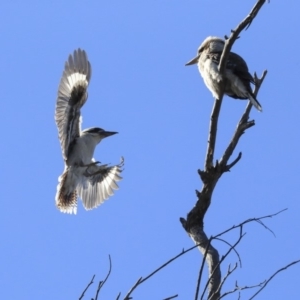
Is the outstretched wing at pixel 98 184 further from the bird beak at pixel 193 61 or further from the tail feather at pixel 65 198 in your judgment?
the bird beak at pixel 193 61

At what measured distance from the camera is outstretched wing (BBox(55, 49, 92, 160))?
7840 mm

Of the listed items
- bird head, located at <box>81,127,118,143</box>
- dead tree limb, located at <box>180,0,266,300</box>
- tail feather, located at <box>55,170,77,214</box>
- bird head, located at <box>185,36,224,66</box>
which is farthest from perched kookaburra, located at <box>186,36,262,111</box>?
tail feather, located at <box>55,170,77,214</box>

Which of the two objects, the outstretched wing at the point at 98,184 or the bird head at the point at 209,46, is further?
the outstretched wing at the point at 98,184

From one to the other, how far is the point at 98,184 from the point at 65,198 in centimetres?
48

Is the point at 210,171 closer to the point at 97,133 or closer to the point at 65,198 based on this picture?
the point at 65,198

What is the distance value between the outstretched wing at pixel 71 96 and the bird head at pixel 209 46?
1050 millimetres

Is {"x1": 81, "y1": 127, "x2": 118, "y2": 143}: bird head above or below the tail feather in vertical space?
above

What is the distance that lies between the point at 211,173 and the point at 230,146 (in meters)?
0.22

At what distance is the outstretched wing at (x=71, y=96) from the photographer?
309 inches

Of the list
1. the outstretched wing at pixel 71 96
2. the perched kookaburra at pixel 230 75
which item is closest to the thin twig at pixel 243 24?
the perched kookaburra at pixel 230 75

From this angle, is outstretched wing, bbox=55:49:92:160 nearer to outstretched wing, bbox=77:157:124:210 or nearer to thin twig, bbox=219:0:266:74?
outstretched wing, bbox=77:157:124:210

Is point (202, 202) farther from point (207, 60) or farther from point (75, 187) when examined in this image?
point (75, 187)

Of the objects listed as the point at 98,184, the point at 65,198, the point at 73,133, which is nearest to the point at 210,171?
the point at 73,133

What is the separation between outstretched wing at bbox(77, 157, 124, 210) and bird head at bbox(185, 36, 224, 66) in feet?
4.34
